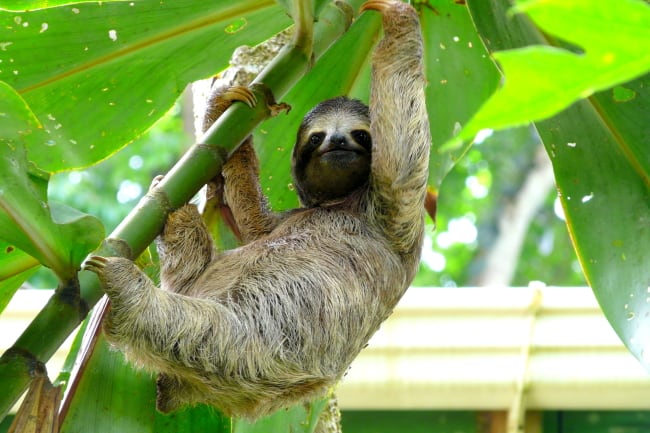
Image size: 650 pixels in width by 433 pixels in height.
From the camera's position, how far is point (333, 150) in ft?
11.8

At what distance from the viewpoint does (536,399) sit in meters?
5.78

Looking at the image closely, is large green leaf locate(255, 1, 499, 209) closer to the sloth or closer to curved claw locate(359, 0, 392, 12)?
the sloth

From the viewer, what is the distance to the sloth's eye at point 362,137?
369cm

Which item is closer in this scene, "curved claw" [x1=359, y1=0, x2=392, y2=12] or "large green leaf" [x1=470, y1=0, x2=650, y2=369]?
"large green leaf" [x1=470, y1=0, x2=650, y2=369]

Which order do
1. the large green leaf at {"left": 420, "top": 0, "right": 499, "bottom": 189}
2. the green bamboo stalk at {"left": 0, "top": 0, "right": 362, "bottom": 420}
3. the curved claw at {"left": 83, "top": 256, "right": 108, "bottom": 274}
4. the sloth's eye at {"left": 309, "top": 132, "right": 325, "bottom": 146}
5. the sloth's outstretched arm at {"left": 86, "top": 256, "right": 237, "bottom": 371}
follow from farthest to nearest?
the large green leaf at {"left": 420, "top": 0, "right": 499, "bottom": 189} < the sloth's eye at {"left": 309, "top": 132, "right": 325, "bottom": 146} < the sloth's outstretched arm at {"left": 86, "top": 256, "right": 237, "bottom": 371} < the curved claw at {"left": 83, "top": 256, "right": 108, "bottom": 274} < the green bamboo stalk at {"left": 0, "top": 0, "right": 362, "bottom": 420}

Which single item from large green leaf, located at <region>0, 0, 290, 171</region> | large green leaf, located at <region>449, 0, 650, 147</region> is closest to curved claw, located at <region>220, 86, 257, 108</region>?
large green leaf, located at <region>0, 0, 290, 171</region>

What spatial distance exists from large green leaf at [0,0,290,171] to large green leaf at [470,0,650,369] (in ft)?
3.41

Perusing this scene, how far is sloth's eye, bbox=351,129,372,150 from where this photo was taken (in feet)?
12.1

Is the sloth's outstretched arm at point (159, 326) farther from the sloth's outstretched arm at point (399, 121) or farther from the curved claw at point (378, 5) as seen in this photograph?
the curved claw at point (378, 5)

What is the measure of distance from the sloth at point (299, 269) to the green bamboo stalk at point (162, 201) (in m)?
0.07

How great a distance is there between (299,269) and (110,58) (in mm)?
1169

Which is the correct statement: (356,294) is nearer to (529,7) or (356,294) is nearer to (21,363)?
(21,363)

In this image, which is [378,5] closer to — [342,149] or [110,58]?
[342,149]

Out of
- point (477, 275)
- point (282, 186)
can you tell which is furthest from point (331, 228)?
point (477, 275)
